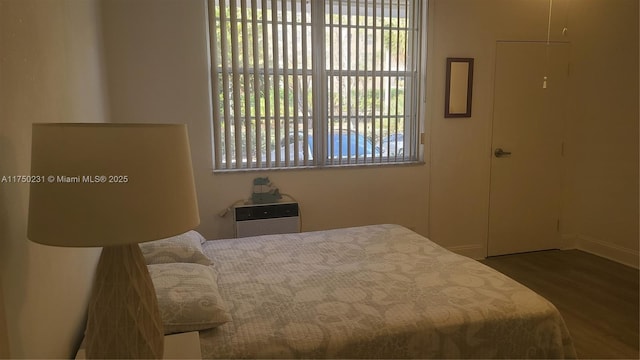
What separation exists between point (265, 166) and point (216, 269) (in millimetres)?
1376

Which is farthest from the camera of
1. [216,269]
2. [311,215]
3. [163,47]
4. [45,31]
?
[311,215]

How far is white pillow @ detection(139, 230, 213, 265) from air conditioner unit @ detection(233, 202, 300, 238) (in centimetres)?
105

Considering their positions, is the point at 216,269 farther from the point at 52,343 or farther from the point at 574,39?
the point at 574,39

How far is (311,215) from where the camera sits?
364 centimetres

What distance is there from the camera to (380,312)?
1.74 metres

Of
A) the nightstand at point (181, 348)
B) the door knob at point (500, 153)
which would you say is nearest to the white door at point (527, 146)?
the door knob at point (500, 153)

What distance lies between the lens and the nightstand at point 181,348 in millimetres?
1269

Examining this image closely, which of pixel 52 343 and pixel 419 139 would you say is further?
pixel 419 139

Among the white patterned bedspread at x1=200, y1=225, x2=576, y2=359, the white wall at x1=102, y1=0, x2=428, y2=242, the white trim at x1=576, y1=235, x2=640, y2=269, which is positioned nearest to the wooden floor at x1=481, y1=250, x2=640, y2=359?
the white trim at x1=576, y1=235, x2=640, y2=269

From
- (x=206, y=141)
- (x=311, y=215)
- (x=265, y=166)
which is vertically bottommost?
(x=311, y=215)

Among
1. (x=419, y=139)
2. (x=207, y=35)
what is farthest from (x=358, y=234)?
(x=207, y=35)

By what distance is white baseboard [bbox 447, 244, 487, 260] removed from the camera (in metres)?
4.06

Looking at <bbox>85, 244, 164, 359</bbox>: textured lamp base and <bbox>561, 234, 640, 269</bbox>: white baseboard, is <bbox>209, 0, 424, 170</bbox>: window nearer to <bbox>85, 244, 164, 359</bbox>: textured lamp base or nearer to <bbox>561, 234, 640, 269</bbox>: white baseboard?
<bbox>561, 234, 640, 269</bbox>: white baseboard

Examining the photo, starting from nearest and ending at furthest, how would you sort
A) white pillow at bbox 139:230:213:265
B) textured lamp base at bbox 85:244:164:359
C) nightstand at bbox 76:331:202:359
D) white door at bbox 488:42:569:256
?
textured lamp base at bbox 85:244:164:359 → nightstand at bbox 76:331:202:359 → white pillow at bbox 139:230:213:265 → white door at bbox 488:42:569:256
